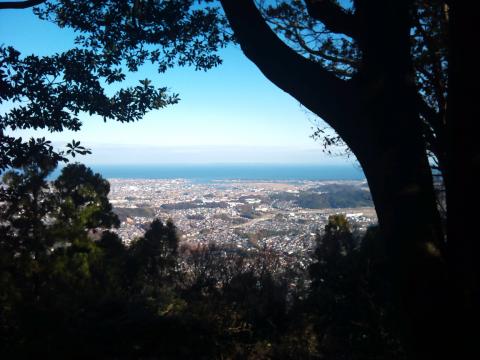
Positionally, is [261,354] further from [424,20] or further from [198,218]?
[198,218]

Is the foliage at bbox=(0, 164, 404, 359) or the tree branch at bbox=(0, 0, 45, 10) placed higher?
the tree branch at bbox=(0, 0, 45, 10)

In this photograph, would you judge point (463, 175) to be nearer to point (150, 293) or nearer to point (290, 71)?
point (290, 71)

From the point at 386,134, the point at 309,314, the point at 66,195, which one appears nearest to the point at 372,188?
the point at 386,134

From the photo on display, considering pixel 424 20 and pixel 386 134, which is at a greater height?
pixel 424 20

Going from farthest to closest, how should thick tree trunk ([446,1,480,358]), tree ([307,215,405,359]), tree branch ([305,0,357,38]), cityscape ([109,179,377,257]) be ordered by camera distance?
cityscape ([109,179,377,257]) → tree ([307,215,405,359]) → tree branch ([305,0,357,38]) → thick tree trunk ([446,1,480,358])

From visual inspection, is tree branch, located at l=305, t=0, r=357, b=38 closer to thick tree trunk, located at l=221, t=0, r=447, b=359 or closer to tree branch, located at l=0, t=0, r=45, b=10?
thick tree trunk, located at l=221, t=0, r=447, b=359

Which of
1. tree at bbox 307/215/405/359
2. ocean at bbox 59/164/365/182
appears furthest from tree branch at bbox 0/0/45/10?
ocean at bbox 59/164/365/182
